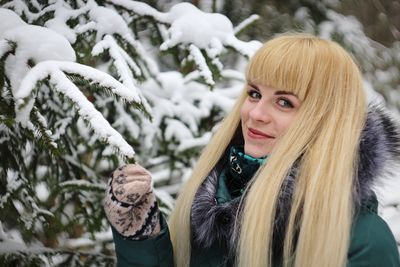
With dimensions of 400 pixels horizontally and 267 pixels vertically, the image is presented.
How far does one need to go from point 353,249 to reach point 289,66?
655 mm

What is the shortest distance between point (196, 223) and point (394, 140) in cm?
79

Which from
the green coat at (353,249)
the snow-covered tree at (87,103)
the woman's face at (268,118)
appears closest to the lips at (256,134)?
the woman's face at (268,118)

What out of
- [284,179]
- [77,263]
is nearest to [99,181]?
[77,263]

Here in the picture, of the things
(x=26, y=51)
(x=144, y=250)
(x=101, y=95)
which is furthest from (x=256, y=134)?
(x=101, y=95)

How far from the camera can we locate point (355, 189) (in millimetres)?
1699

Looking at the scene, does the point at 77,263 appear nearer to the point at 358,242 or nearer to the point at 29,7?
the point at 29,7

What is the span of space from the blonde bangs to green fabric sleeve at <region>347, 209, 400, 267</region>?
48 centimetres

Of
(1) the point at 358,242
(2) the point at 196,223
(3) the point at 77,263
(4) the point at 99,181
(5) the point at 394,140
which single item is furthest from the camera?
(4) the point at 99,181

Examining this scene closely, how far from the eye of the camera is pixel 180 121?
3.49 metres

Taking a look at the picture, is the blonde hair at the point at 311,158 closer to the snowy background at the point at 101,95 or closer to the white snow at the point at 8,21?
the snowy background at the point at 101,95

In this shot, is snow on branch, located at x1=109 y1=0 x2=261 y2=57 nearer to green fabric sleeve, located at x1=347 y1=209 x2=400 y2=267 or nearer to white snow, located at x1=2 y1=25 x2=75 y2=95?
white snow, located at x1=2 y1=25 x2=75 y2=95

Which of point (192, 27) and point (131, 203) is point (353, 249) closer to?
point (131, 203)

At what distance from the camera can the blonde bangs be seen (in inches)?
68.6

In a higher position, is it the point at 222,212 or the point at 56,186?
the point at 222,212
